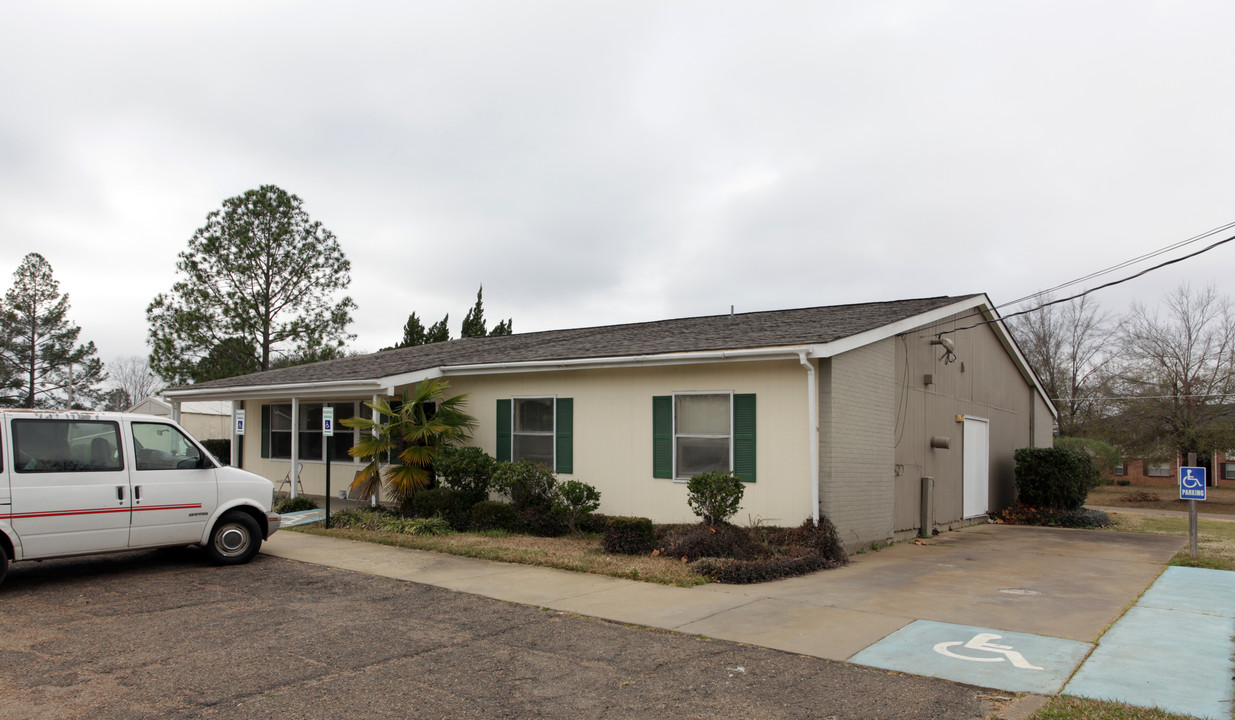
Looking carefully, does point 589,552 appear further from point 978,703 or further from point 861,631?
point 978,703

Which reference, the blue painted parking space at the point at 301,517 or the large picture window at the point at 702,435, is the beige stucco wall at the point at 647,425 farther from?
the blue painted parking space at the point at 301,517

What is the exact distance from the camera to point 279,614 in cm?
723

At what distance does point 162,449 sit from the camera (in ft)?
29.6

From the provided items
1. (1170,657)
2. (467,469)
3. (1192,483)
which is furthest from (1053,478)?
(467,469)

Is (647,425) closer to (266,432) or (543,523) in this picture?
(543,523)

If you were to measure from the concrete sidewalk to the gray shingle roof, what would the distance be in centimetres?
332

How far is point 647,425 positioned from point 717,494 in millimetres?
2138

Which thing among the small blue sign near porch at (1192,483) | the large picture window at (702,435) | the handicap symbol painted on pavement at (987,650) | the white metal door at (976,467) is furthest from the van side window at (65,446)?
the white metal door at (976,467)

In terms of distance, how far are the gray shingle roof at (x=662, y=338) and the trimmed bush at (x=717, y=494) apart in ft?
5.99

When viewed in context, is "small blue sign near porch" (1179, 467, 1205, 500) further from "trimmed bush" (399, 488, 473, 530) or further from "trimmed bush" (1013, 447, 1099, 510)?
"trimmed bush" (399, 488, 473, 530)

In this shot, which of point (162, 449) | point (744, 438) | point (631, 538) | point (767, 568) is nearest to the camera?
point (162, 449)

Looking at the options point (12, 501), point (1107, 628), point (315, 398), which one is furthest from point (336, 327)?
point (1107, 628)

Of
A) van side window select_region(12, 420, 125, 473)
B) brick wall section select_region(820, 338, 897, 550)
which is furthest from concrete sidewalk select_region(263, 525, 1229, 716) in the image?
van side window select_region(12, 420, 125, 473)

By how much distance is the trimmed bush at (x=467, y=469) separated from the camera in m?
13.1
